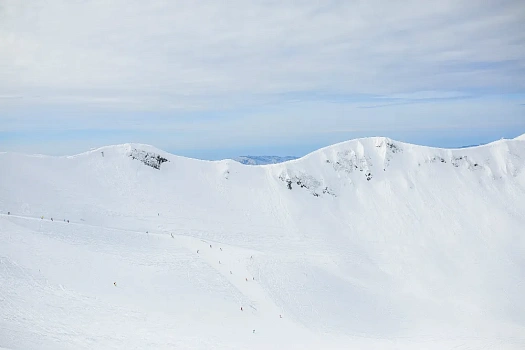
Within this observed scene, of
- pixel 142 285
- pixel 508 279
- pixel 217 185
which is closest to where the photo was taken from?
pixel 142 285

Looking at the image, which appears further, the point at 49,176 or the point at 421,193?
the point at 421,193

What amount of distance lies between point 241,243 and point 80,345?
38.4 m

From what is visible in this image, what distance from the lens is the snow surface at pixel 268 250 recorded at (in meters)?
29.5

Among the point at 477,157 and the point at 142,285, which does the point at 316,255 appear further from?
the point at 477,157

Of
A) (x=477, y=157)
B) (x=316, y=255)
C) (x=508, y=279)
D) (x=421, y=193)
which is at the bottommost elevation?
(x=508, y=279)

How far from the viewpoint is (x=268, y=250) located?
57844 millimetres

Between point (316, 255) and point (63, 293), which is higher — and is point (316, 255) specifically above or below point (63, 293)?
below

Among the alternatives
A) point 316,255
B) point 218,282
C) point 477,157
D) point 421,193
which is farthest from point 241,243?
point 477,157

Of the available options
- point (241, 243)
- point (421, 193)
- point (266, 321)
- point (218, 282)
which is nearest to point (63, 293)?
point (218, 282)

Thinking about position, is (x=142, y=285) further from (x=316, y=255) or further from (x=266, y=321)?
(x=316, y=255)

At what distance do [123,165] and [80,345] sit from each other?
5383cm

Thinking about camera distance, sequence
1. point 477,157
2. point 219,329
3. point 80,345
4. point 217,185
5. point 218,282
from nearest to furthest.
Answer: point 80,345
point 219,329
point 218,282
point 217,185
point 477,157

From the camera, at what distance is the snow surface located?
1160 inches

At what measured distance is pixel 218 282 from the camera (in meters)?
40.5
